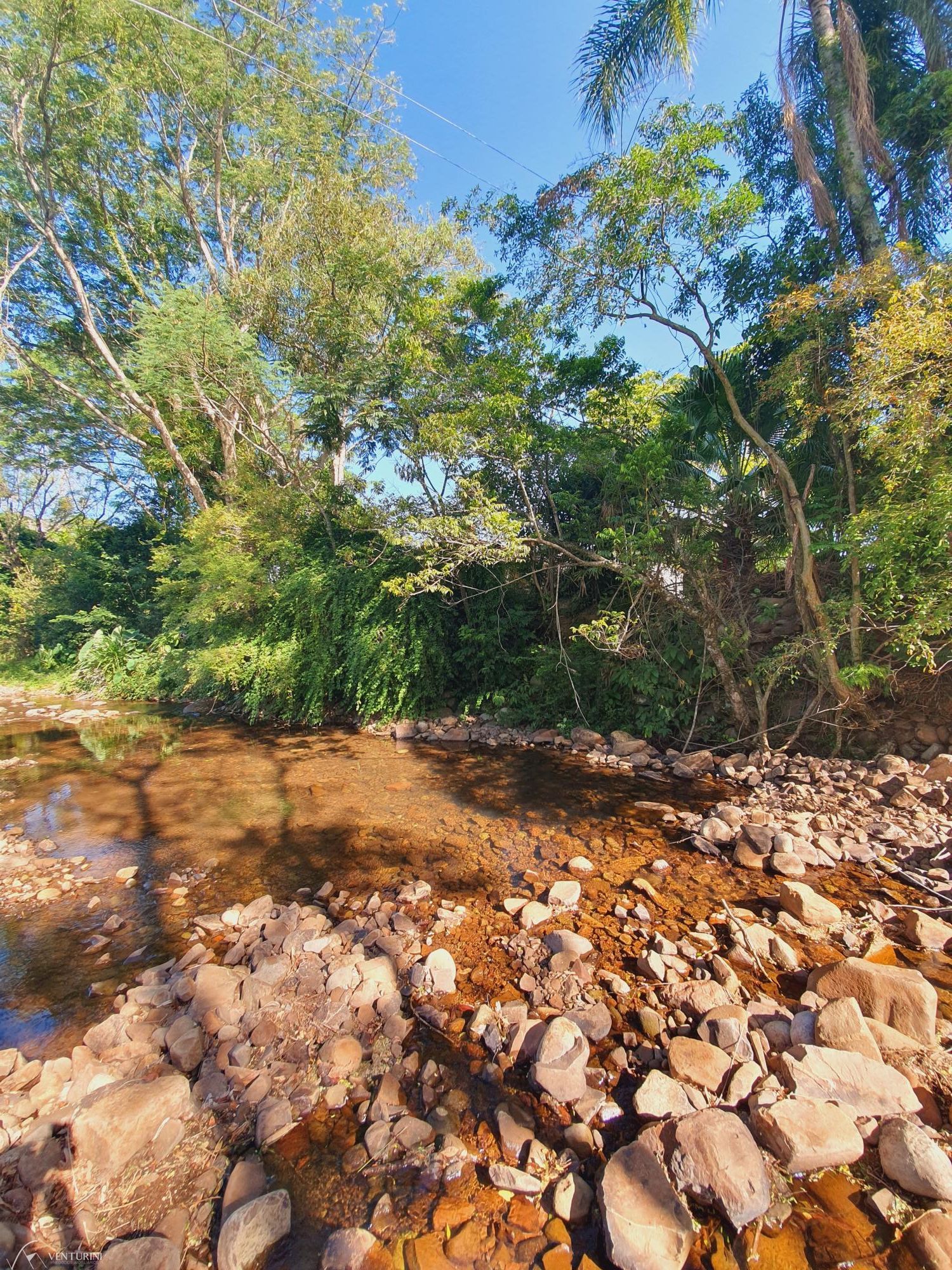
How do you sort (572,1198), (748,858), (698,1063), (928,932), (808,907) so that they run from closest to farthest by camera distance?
1. (572,1198)
2. (698,1063)
3. (928,932)
4. (808,907)
5. (748,858)

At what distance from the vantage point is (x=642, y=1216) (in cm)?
175

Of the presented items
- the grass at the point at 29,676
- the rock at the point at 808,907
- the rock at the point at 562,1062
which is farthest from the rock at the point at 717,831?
the grass at the point at 29,676

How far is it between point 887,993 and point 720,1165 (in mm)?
1302

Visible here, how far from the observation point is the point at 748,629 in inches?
282

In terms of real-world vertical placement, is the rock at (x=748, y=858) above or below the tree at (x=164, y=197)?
below

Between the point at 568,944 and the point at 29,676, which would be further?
the point at 29,676

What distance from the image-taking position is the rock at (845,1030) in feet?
7.56

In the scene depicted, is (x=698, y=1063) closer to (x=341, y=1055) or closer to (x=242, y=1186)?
(x=341, y=1055)

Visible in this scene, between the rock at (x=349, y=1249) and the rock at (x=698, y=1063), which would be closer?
the rock at (x=349, y=1249)

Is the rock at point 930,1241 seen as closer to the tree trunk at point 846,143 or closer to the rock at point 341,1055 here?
the rock at point 341,1055

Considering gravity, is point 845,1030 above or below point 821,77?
below

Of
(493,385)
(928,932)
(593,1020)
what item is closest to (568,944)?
(593,1020)

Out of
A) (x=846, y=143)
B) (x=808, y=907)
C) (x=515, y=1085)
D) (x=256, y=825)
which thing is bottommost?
(x=256, y=825)

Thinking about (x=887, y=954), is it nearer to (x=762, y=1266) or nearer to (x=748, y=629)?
(x=762, y=1266)
